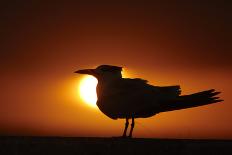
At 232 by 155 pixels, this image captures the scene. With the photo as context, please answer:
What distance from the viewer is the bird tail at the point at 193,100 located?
898 cm

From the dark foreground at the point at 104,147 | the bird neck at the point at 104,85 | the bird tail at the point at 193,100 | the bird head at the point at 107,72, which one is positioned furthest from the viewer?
the bird head at the point at 107,72

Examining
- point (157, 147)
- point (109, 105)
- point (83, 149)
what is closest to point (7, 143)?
point (83, 149)

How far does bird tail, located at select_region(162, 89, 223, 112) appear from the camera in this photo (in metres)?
8.98

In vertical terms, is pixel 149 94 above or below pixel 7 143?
above

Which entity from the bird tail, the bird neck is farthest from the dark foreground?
the bird neck

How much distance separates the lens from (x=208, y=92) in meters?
9.04

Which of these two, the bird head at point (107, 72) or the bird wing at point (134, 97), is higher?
the bird head at point (107, 72)

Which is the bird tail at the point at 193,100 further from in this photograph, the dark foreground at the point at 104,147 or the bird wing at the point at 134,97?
the dark foreground at the point at 104,147

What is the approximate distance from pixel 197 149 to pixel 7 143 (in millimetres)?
2648

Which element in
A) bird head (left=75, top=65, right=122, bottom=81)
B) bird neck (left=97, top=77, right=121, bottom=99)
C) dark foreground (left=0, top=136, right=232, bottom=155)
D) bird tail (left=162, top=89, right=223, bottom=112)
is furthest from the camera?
bird head (left=75, top=65, right=122, bottom=81)

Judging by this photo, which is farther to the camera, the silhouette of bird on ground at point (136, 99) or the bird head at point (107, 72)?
the bird head at point (107, 72)

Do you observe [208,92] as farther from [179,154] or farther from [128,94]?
[179,154]

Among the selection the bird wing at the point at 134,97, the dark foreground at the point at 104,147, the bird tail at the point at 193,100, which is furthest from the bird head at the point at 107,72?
the dark foreground at the point at 104,147

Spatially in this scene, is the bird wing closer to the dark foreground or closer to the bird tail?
the bird tail
